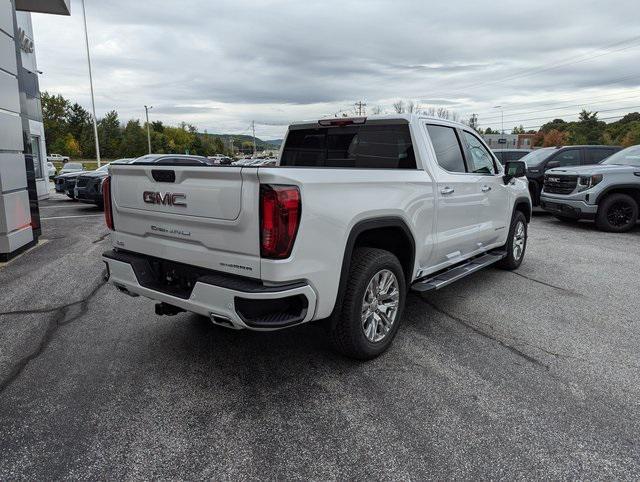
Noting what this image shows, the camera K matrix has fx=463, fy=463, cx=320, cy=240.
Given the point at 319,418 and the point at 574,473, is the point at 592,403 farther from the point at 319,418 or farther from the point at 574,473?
the point at 319,418

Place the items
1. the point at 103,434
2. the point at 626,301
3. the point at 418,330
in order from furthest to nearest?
the point at 626,301 < the point at 418,330 < the point at 103,434

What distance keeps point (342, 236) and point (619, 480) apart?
2.01 m

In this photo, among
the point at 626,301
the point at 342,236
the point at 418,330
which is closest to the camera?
the point at 342,236

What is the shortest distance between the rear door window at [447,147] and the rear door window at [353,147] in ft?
1.17

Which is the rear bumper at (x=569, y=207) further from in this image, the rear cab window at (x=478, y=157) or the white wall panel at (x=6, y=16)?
the white wall panel at (x=6, y=16)

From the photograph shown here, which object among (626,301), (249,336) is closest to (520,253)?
(626,301)

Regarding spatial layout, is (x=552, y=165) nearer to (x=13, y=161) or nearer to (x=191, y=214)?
(x=191, y=214)

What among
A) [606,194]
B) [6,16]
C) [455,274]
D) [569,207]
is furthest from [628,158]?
[6,16]

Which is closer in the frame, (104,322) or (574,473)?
(574,473)

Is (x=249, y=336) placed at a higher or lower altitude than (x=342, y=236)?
lower

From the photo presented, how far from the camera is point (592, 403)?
10.2 feet

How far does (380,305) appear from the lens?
368cm

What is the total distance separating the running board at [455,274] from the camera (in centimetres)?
418

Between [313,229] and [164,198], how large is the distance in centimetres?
114
